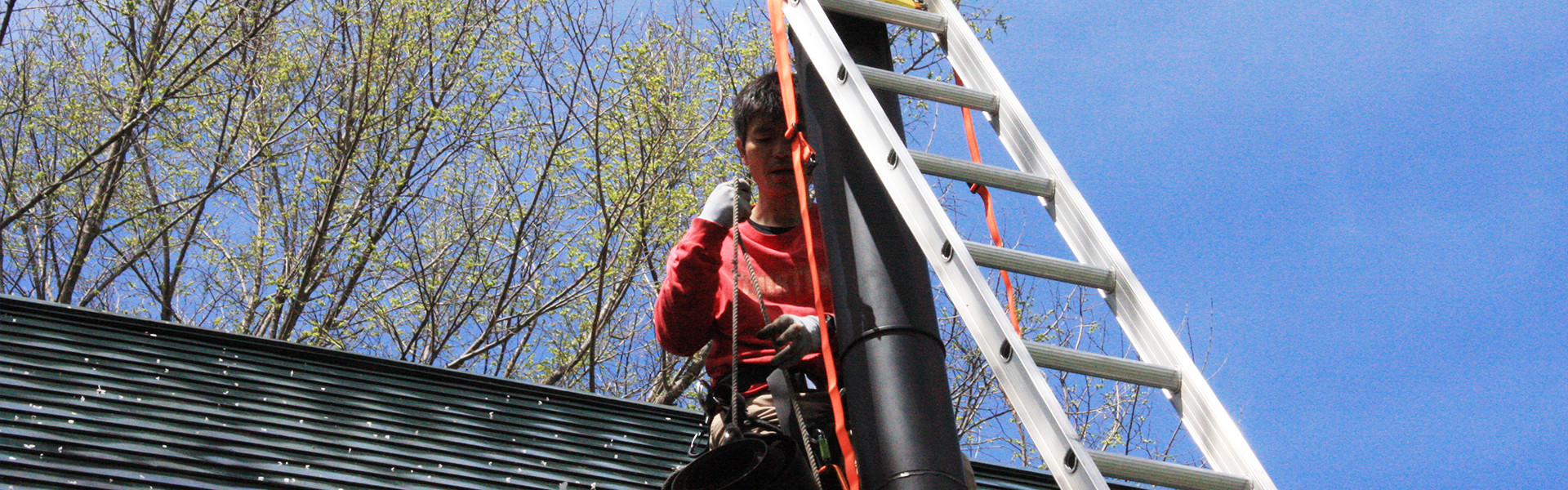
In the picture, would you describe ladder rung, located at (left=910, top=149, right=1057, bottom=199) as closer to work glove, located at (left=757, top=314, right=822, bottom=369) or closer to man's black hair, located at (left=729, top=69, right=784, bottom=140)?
work glove, located at (left=757, top=314, right=822, bottom=369)

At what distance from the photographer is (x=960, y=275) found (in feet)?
7.53

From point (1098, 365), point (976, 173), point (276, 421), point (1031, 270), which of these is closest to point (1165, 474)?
point (1098, 365)

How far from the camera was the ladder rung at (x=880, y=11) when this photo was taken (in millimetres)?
2691

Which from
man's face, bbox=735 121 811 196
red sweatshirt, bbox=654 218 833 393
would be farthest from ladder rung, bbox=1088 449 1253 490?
man's face, bbox=735 121 811 196

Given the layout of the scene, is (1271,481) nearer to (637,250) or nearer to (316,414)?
(316,414)

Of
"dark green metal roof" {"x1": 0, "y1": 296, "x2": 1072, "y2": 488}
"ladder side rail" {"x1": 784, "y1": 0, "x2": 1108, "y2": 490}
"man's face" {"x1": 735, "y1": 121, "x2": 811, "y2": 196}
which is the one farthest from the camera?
"dark green metal roof" {"x1": 0, "y1": 296, "x2": 1072, "y2": 488}

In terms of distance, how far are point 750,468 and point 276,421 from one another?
2.61 meters

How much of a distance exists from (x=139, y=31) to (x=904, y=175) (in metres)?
11.0

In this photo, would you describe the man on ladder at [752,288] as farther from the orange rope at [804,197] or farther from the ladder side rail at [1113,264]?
the ladder side rail at [1113,264]

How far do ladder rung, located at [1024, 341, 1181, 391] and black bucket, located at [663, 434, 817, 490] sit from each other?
0.56 metres

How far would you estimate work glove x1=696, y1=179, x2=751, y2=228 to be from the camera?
9.06 ft

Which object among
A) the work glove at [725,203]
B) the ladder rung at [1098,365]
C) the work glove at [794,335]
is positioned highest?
the work glove at [725,203]

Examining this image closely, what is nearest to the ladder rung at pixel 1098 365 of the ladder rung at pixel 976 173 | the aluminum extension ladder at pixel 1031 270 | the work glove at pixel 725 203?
the aluminum extension ladder at pixel 1031 270

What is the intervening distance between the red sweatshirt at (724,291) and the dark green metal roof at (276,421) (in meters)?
1.81
